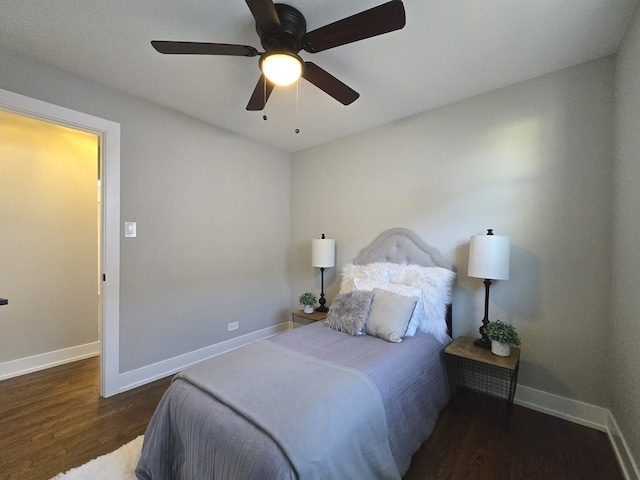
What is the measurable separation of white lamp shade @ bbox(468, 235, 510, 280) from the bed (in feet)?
1.30

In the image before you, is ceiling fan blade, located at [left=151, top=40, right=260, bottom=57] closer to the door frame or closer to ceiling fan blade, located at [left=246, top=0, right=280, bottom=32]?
ceiling fan blade, located at [left=246, top=0, right=280, bottom=32]

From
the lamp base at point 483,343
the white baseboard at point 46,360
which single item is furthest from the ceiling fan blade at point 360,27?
the white baseboard at point 46,360

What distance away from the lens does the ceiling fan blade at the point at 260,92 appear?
1.75 meters

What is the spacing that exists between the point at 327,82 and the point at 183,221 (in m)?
2.05

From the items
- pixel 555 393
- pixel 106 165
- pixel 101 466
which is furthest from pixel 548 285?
pixel 106 165

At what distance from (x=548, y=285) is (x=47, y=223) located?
16.2 ft

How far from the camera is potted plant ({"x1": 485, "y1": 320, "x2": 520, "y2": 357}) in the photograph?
76.6 inches

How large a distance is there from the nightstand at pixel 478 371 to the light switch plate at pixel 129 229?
291cm

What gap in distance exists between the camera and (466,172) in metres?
2.50

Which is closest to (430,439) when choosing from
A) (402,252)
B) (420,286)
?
(420,286)

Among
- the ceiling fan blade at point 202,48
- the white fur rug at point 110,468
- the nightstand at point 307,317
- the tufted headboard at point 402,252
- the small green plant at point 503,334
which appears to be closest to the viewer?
the ceiling fan blade at point 202,48

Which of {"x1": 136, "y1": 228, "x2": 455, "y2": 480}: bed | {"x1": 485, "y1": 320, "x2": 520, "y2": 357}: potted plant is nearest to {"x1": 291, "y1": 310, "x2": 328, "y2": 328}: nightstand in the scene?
{"x1": 136, "y1": 228, "x2": 455, "y2": 480}: bed

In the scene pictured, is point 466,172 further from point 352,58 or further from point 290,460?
point 290,460

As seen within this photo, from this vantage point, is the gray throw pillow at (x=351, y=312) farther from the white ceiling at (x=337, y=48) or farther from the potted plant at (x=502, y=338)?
the white ceiling at (x=337, y=48)
